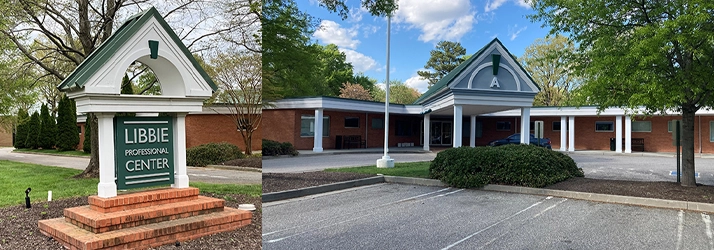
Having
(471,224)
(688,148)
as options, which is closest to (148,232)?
(471,224)

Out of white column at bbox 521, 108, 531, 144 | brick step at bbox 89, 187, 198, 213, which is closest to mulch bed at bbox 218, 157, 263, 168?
brick step at bbox 89, 187, 198, 213

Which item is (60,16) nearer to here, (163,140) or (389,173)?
(163,140)

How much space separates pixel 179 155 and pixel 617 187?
739 centimetres

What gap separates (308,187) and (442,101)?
10.4 meters

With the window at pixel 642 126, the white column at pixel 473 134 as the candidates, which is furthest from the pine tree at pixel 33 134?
the window at pixel 642 126

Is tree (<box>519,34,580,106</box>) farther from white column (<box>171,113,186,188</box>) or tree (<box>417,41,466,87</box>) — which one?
white column (<box>171,113,186,188</box>)

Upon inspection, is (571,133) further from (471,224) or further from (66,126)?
(66,126)

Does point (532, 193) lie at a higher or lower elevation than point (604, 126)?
lower

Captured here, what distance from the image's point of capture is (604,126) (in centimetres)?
2711

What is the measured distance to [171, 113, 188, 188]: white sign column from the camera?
6.57 meters

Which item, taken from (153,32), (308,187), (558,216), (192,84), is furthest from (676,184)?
(153,32)

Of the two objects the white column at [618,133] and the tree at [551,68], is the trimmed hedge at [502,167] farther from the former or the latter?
the white column at [618,133]

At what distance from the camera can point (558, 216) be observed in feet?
21.1

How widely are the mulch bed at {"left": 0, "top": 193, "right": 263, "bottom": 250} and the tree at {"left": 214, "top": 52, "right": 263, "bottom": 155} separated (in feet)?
16.6
